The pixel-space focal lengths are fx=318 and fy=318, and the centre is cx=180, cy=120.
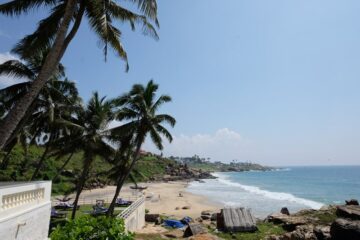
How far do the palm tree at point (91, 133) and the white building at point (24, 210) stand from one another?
11.5 metres

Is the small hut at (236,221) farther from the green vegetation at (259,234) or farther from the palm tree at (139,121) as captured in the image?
the palm tree at (139,121)

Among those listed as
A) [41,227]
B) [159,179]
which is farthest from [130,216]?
[159,179]

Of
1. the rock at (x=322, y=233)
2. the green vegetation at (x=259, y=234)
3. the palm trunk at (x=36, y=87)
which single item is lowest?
the green vegetation at (x=259, y=234)

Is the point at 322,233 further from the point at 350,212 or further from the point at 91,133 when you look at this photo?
the point at 91,133

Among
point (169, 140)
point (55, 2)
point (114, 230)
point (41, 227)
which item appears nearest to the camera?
point (114, 230)

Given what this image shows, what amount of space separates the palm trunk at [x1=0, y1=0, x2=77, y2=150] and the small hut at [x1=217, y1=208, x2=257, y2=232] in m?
12.4

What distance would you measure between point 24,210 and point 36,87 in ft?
12.0

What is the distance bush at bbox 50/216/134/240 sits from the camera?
5242 mm

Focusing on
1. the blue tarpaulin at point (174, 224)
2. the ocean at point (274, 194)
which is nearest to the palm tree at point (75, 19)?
the blue tarpaulin at point (174, 224)

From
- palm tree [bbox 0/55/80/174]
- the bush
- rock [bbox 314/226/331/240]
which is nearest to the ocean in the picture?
rock [bbox 314/226/331/240]

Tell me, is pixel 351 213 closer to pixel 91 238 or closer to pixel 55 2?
pixel 91 238

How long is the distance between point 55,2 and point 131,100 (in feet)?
32.5

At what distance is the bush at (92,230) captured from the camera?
Answer: 524 centimetres

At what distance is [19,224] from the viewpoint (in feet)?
21.8
